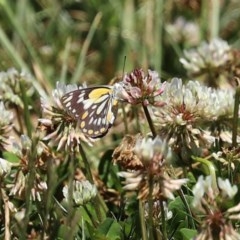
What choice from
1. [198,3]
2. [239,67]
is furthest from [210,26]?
[239,67]

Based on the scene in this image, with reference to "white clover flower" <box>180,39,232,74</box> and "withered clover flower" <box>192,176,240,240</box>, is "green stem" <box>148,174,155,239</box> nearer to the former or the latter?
"withered clover flower" <box>192,176,240,240</box>

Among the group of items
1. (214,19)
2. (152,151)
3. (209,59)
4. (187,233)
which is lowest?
(187,233)

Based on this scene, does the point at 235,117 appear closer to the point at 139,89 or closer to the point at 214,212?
the point at 139,89

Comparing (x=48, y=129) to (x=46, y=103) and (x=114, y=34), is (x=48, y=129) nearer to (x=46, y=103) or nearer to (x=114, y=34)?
(x=46, y=103)

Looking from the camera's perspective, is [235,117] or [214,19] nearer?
[235,117]

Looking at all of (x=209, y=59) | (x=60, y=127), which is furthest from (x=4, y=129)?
(x=209, y=59)

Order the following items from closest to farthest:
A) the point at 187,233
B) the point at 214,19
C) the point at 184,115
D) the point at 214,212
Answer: the point at 214,212, the point at 187,233, the point at 184,115, the point at 214,19
